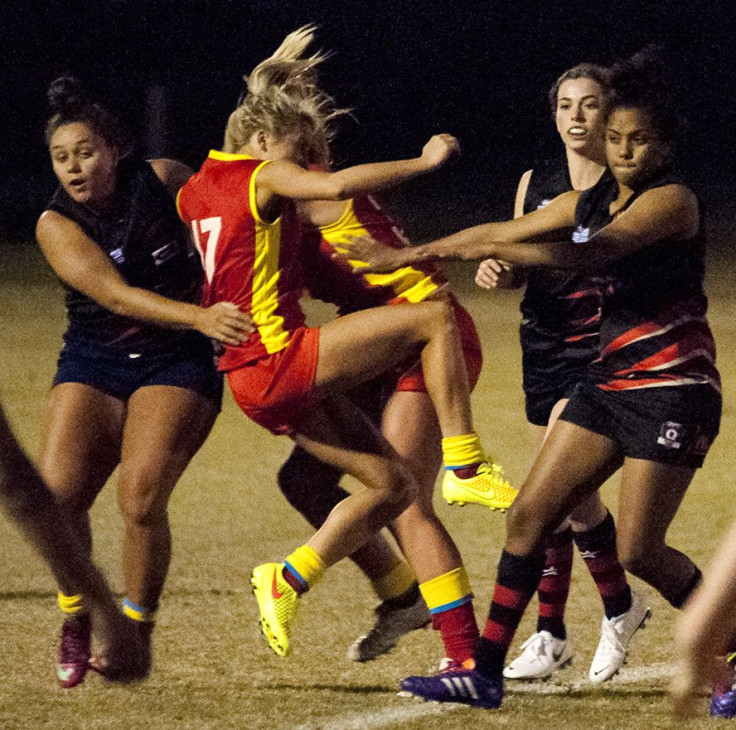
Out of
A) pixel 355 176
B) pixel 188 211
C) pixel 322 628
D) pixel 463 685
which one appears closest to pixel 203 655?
pixel 322 628

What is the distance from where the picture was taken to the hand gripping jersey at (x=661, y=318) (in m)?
4.29

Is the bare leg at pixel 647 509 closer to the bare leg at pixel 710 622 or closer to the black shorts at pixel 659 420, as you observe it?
the black shorts at pixel 659 420

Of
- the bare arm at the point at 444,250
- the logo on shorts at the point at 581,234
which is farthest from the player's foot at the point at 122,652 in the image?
the logo on shorts at the point at 581,234

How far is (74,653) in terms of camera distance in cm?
487

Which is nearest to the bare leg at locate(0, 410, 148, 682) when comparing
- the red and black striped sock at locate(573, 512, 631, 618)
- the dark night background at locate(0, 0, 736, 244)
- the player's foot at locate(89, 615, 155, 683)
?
the player's foot at locate(89, 615, 155, 683)

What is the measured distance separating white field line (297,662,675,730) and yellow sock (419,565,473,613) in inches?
12.7

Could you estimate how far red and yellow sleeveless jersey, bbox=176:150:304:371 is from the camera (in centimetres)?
450

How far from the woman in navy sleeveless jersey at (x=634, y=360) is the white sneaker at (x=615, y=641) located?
0.58 metres

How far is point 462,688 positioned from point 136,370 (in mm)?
1528

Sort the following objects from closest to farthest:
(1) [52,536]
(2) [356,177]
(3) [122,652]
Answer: (1) [52,536], (3) [122,652], (2) [356,177]

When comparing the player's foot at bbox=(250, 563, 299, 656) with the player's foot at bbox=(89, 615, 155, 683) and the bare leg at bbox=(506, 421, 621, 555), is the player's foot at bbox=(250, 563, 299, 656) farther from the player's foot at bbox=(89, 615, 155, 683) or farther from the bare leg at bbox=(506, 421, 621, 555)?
the player's foot at bbox=(89, 615, 155, 683)

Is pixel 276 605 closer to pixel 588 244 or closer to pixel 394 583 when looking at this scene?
pixel 394 583

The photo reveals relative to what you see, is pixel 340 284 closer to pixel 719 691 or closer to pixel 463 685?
pixel 463 685

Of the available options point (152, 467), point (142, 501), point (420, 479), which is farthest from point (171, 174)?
point (420, 479)
